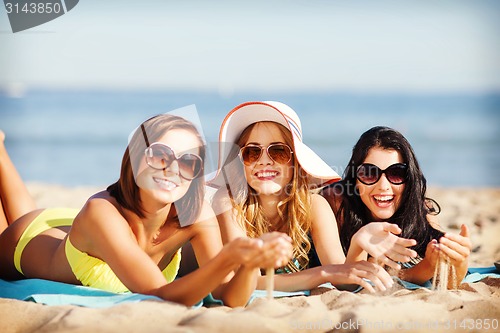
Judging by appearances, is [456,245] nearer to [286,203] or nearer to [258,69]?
[286,203]

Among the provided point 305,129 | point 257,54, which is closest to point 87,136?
point 305,129

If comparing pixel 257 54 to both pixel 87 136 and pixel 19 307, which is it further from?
pixel 19 307

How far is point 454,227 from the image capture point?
5.93 m

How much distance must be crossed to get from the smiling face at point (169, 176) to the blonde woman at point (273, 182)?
23.2 inches

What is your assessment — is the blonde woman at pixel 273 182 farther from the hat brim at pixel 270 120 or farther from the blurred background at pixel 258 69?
the blurred background at pixel 258 69

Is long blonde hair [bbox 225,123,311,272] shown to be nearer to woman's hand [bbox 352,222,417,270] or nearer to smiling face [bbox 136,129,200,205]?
woman's hand [bbox 352,222,417,270]

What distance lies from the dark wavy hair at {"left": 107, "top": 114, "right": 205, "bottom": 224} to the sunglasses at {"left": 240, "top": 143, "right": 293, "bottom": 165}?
0.58 m

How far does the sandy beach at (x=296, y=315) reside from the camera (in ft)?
8.34

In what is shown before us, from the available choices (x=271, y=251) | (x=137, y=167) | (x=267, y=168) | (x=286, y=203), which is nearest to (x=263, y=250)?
(x=271, y=251)

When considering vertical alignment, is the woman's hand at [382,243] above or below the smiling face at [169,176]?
below

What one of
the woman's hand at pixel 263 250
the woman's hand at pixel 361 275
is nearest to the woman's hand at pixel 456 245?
the woman's hand at pixel 361 275

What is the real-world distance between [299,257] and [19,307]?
176cm

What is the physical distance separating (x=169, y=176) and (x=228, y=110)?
860 inches

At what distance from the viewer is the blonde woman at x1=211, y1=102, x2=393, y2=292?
3738mm
